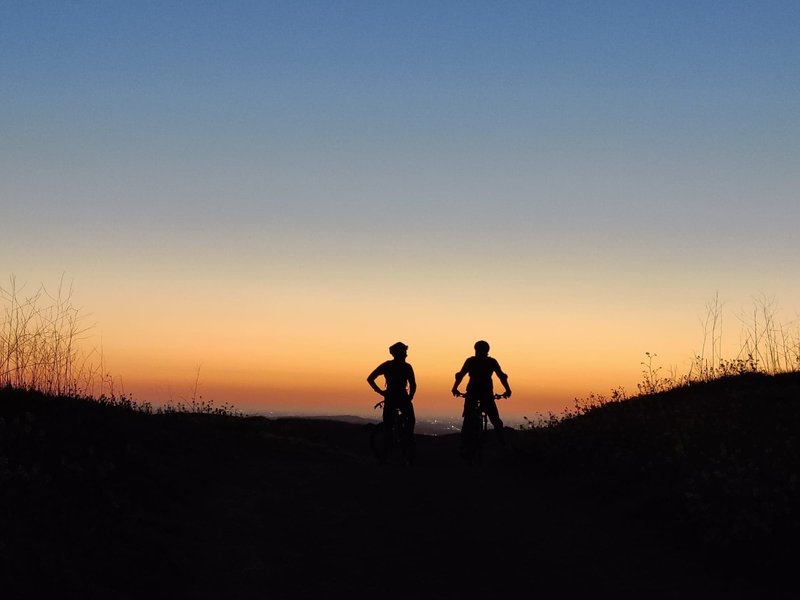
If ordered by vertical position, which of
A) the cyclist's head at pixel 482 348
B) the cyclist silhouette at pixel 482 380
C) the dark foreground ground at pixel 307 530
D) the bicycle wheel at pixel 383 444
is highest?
the cyclist's head at pixel 482 348

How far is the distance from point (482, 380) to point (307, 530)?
22.5 ft

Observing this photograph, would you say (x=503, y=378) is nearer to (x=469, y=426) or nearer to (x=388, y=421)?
(x=469, y=426)

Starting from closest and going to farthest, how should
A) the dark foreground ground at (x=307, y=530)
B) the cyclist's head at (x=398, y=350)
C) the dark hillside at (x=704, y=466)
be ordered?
the dark foreground ground at (x=307, y=530), the dark hillside at (x=704, y=466), the cyclist's head at (x=398, y=350)

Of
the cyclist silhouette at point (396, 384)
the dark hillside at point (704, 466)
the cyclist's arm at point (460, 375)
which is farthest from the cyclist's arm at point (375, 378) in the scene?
the dark hillside at point (704, 466)

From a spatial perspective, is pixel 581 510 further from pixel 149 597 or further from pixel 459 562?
pixel 149 597

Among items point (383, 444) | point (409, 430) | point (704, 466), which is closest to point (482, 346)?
point (409, 430)

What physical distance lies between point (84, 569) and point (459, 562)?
4.21 m

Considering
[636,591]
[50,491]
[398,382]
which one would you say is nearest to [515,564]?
[636,591]

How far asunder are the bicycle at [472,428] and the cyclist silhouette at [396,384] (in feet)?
3.45

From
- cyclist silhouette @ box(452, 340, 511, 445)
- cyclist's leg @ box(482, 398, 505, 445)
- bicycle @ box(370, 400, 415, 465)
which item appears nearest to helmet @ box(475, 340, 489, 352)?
cyclist silhouette @ box(452, 340, 511, 445)

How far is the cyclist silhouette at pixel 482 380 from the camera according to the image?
18.4 m

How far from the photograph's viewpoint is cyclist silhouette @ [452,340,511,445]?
18.4 metres

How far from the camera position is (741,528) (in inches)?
462

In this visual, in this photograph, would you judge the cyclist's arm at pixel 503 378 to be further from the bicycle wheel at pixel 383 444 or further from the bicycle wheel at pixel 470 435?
the bicycle wheel at pixel 383 444
